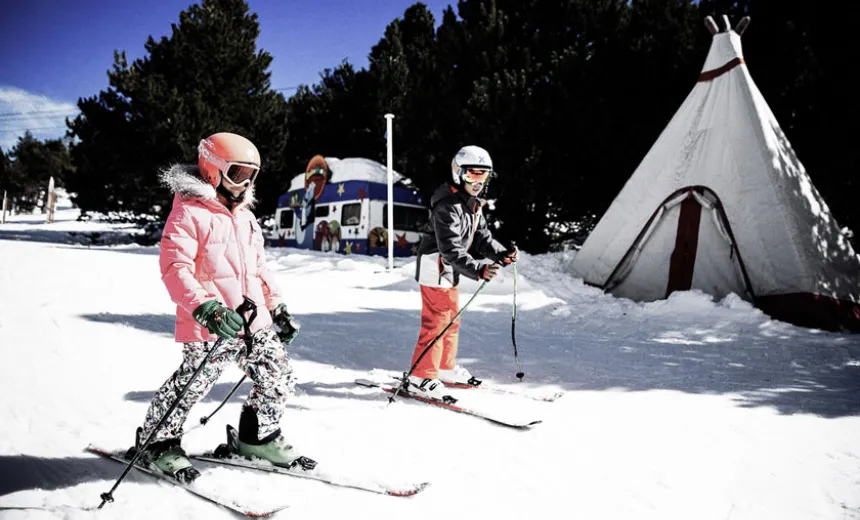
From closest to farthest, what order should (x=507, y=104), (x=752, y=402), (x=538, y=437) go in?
1. (x=538, y=437)
2. (x=752, y=402)
3. (x=507, y=104)

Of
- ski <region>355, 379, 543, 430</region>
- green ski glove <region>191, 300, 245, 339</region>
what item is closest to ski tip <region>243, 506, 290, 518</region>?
green ski glove <region>191, 300, 245, 339</region>

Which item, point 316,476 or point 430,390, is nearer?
point 316,476

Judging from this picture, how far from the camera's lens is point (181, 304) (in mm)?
1983

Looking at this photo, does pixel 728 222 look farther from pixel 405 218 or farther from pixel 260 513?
pixel 405 218

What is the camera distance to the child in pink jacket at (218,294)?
6.77 ft

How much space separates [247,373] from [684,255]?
7567 millimetres

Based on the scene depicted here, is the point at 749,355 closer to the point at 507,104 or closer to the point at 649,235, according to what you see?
the point at 649,235

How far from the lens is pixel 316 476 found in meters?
2.21

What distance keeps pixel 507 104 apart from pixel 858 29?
21.9 feet

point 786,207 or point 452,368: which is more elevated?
point 786,207

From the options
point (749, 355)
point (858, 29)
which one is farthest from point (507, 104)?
point (749, 355)

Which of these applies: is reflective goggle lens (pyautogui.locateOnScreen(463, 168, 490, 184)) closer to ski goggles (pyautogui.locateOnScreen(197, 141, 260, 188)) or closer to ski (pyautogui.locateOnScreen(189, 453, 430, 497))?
ski goggles (pyautogui.locateOnScreen(197, 141, 260, 188))

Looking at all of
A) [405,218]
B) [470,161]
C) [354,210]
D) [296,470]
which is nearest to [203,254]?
[296,470]

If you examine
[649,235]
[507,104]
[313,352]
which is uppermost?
[507,104]
